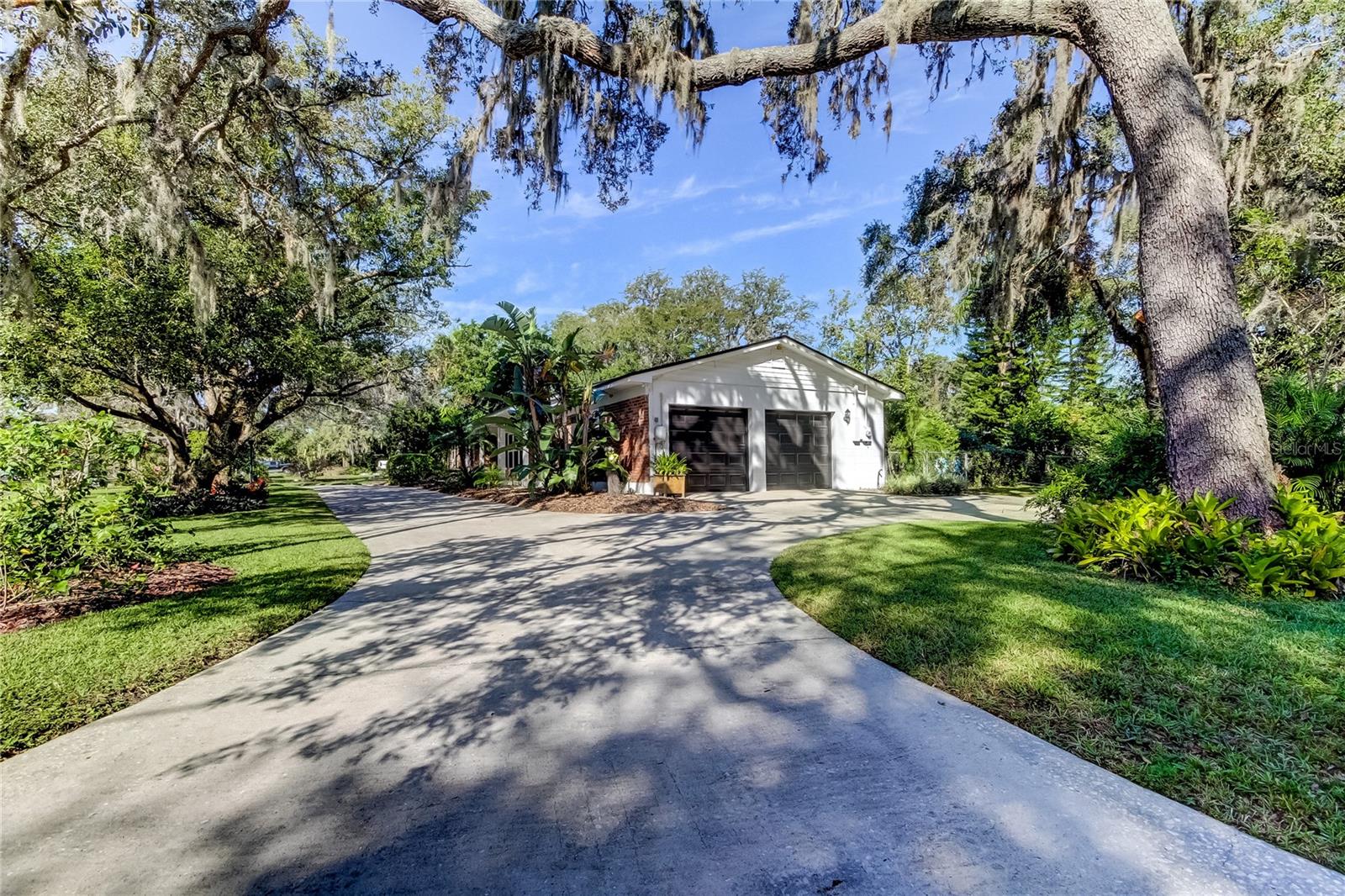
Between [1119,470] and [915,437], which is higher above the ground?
[915,437]

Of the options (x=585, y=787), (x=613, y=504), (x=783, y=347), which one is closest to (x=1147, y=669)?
(x=585, y=787)

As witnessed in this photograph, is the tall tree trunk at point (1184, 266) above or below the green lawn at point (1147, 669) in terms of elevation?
above

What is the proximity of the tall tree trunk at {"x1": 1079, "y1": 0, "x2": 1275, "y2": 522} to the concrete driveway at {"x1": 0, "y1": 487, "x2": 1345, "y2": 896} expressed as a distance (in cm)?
391

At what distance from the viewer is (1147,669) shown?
2.86m

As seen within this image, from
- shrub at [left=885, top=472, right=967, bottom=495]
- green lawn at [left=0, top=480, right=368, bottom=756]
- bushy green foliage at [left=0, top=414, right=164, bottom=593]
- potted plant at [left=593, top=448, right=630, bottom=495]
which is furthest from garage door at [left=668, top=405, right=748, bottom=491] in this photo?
bushy green foliage at [left=0, top=414, right=164, bottom=593]

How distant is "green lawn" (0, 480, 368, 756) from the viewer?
2811 millimetres

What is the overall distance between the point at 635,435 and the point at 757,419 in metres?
3.28

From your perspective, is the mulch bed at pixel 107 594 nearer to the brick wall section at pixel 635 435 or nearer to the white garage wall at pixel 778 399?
the brick wall section at pixel 635 435

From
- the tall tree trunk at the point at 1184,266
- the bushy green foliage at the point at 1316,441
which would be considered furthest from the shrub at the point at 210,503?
the bushy green foliage at the point at 1316,441

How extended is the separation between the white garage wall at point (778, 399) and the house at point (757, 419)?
24 millimetres

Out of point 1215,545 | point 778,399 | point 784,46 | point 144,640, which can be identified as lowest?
point 144,640

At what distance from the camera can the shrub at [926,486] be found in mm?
14320

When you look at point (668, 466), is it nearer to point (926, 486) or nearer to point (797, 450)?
point (797, 450)

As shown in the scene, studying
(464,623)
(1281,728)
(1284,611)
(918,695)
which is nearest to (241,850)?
(464,623)
